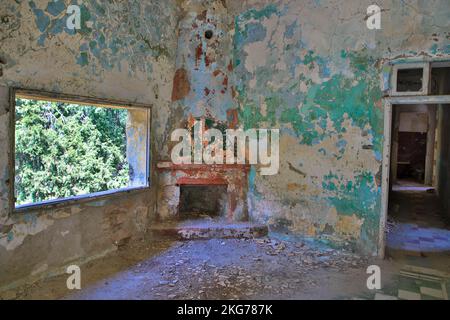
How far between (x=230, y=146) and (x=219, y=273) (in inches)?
69.7

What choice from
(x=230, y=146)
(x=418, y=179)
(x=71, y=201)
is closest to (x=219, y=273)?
(x=71, y=201)

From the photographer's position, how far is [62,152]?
6773mm

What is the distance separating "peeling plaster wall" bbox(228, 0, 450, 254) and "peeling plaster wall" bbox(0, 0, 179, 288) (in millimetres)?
1097

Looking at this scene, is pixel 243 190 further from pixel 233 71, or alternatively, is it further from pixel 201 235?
pixel 233 71

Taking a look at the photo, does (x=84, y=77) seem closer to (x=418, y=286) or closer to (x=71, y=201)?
(x=71, y=201)

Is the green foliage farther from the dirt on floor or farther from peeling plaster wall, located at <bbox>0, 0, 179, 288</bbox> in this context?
the dirt on floor

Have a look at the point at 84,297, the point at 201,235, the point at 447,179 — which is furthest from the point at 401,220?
the point at 84,297

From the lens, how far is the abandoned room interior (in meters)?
2.68

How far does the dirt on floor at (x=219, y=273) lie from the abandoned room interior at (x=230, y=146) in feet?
0.07

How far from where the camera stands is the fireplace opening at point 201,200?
4.60 metres

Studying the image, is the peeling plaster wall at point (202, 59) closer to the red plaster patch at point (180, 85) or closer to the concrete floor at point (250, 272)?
the red plaster patch at point (180, 85)

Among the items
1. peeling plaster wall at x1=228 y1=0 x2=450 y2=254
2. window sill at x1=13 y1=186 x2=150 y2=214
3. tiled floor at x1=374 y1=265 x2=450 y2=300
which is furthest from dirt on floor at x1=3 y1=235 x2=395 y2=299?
window sill at x1=13 y1=186 x2=150 y2=214

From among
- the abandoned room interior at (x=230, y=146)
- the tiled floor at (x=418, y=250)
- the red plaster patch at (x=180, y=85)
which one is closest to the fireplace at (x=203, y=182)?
the abandoned room interior at (x=230, y=146)

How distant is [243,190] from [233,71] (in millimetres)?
1650
